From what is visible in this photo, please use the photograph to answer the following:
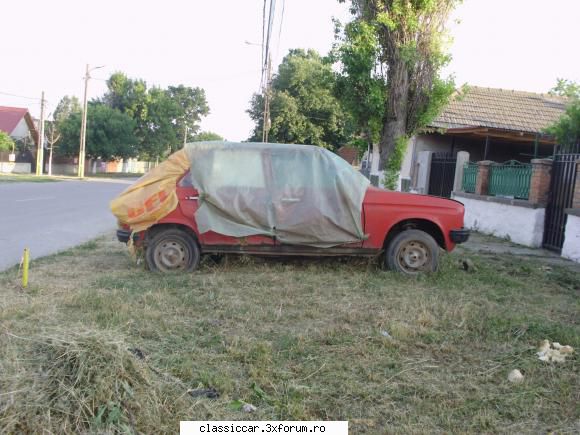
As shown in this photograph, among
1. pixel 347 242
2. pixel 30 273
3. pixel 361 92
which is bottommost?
pixel 30 273

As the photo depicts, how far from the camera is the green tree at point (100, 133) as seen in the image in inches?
1984

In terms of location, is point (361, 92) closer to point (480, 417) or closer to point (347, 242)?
point (347, 242)

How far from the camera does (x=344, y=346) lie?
15.6 ft

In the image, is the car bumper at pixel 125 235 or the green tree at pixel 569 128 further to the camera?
the green tree at pixel 569 128

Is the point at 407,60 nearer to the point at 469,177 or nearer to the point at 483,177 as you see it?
the point at 483,177

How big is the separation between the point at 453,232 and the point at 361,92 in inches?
232

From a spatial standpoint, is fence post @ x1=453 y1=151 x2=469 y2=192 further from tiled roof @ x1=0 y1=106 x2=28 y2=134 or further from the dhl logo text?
tiled roof @ x1=0 y1=106 x2=28 y2=134

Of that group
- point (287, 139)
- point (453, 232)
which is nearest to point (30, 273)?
point (453, 232)

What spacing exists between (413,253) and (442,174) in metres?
10.4

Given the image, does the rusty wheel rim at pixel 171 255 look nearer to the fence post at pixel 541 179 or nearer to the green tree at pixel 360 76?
the green tree at pixel 360 76

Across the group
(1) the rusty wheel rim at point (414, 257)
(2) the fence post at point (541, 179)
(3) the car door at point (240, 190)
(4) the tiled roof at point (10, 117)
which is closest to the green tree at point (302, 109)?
(4) the tiled roof at point (10, 117)

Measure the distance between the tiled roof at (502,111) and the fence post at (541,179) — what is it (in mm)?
7102

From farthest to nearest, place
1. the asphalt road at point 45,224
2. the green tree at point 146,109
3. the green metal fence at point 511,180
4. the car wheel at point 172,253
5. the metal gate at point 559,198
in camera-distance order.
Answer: the green tree at point 146,109 → the green metal fence at point 511,180 → the metal gate at point 559,198 → the asphalt road at point 45,224 → the car wheel at point 172,253

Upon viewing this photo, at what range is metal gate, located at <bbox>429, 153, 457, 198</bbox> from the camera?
16969mm
